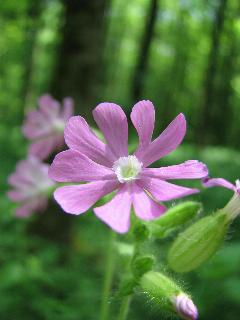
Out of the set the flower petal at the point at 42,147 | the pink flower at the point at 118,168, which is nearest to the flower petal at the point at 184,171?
the pink flower at the point at 118,168

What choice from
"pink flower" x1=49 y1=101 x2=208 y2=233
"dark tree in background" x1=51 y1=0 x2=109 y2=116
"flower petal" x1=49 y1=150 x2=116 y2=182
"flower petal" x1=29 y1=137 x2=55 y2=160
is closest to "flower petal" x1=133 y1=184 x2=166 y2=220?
"pink flower" x1=49 y1=101 x2=208 y2=233

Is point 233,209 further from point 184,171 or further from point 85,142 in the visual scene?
point 85,142

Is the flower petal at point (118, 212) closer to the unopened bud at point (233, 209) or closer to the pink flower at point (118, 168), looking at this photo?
Result: the pink flower at point (118, 168)

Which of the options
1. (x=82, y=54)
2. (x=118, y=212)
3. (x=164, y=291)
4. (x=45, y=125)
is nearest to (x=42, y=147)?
(x=45, y=125)

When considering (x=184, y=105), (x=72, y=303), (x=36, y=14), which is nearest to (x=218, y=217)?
(x=72, y=303)

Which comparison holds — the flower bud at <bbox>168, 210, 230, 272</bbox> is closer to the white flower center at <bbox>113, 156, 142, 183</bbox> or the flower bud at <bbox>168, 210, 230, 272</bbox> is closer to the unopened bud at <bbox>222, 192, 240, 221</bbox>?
the unopened bud at <bbox>222, 192, 240, 221</bbox>

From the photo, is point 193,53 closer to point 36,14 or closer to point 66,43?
point 36,14
